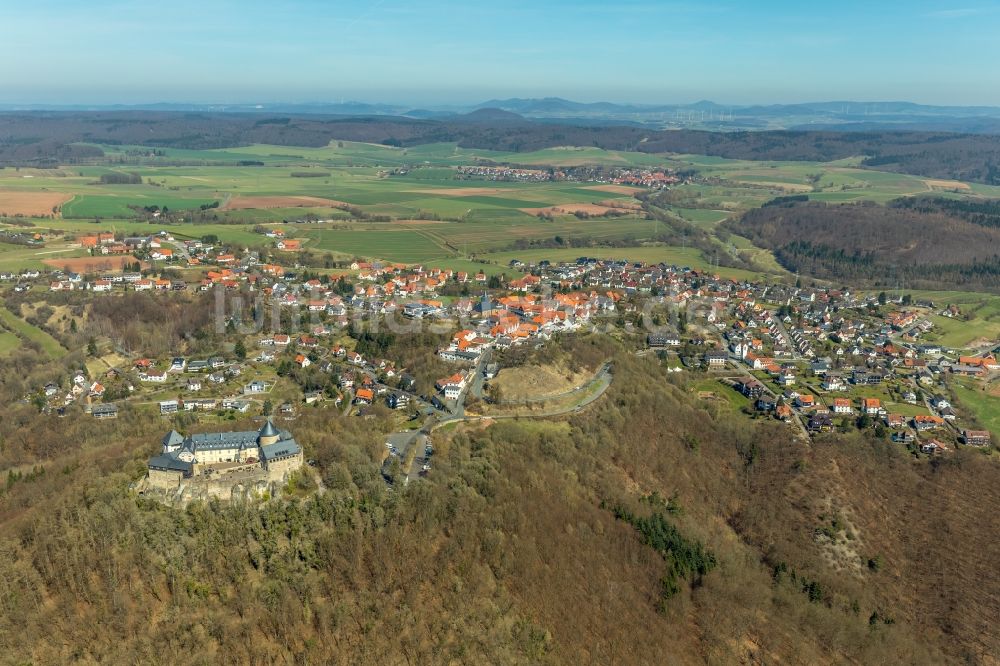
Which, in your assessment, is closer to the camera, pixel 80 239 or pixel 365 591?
pixel 365 591

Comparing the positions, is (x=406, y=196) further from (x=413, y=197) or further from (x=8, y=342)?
(x=8, y=342)

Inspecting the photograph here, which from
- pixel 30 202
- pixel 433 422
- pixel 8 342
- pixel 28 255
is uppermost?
pixel 30 202

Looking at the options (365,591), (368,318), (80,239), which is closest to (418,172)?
(80,239)

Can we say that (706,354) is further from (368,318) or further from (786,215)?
(786,215)

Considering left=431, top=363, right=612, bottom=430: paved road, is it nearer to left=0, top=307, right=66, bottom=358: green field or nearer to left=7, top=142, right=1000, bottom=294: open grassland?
left=0, top=307, right=66, bottom=358: green field

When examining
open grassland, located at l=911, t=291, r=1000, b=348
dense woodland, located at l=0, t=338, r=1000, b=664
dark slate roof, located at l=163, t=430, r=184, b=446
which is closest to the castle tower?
dense woodland, located at l=0, t=338, r=1000, b=664

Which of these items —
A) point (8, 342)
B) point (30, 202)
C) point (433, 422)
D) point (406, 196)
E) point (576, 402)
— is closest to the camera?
point (433, 422)

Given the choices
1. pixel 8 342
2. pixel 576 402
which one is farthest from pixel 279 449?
pixel 8 342
